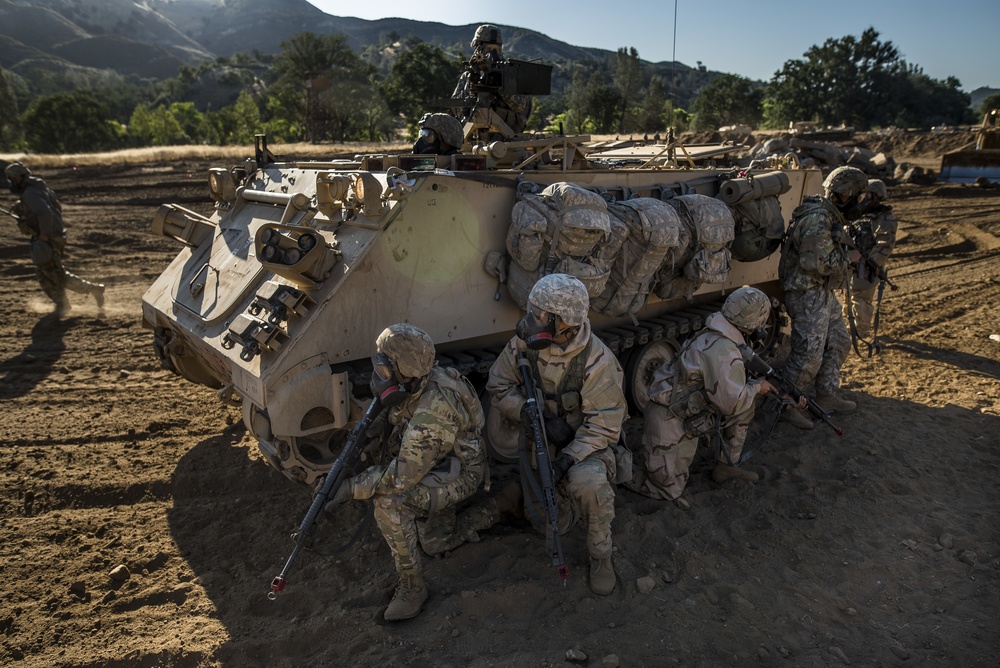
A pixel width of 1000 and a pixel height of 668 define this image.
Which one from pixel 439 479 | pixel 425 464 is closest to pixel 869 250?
pixel 439 479

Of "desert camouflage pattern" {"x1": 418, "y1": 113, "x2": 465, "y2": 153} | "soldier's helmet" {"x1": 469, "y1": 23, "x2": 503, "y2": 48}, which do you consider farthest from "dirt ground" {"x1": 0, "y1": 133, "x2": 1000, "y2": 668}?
"soldier's helmet" {"x1": 469, "y1": 23, "x2": 503, "y2": 48}

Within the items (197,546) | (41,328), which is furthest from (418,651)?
(41,328)

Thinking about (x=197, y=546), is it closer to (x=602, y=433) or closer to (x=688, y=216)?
(x=602, y=433)

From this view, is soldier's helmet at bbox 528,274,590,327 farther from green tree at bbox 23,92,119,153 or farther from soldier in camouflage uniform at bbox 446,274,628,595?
green tree at bbox 23,92,119,153

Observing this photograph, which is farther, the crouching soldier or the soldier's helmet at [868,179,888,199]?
the soldier's helmet at [868,179,888,199]

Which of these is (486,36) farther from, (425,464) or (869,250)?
(425,464)

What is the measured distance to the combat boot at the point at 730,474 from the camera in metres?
4.72

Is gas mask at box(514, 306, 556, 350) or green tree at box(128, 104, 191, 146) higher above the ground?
green tree at box(128, 104, 191, 146)

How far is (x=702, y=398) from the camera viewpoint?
4305 mm

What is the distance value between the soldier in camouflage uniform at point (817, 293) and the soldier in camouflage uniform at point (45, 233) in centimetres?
890

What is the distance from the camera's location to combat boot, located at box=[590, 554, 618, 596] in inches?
139

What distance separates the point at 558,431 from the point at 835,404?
128 inches

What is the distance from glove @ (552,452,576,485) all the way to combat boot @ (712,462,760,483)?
1633 mm

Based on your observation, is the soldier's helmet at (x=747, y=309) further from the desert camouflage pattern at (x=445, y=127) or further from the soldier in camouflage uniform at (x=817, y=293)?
the desert camouflage pattern at (x=445, y=127)
